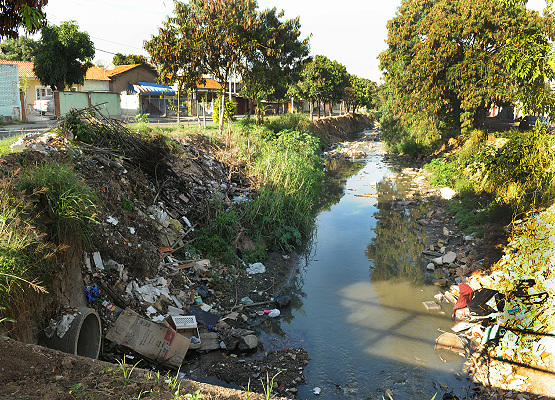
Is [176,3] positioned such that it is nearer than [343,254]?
No

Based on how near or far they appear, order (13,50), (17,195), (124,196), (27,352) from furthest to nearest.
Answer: (13,50), (124,196), (17,195), (27,352)

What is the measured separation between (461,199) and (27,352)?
11511mm

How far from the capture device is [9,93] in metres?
19.5

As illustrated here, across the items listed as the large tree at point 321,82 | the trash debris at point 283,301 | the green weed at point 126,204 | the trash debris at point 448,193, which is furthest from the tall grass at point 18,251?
the large tree at point 321,82

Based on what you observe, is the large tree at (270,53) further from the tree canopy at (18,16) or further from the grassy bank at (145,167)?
the tree canopy at (18,16)

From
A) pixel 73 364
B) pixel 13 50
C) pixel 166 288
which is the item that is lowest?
pixel 166 288

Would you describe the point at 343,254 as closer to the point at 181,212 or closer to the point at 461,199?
the point at 181,212

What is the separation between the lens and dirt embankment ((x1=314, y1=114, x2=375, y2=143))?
3000cm

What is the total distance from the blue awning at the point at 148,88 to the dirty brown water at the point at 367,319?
25872mm

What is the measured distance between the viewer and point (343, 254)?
8.85 meters

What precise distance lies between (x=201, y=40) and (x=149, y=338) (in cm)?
1227

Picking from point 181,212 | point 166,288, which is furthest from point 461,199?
point 166,288

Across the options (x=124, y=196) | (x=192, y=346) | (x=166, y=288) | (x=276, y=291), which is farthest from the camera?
(x=276, y=291)

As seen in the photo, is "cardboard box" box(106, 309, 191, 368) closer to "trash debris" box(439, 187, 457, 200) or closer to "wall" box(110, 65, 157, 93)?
"trash debris" box(439, 187, 457, 200)
